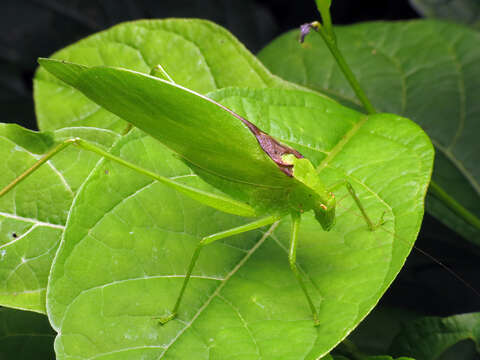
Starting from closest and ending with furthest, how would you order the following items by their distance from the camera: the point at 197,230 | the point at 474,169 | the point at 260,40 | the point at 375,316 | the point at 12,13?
the point at 197,230
the point at 375,316
the point at 474,169
the point at 12,13
the point at 260,40

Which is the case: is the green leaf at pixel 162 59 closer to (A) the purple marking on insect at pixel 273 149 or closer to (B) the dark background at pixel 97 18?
(A) the purple marking on insect at pixel 273 149

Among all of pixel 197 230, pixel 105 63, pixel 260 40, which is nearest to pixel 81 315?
pixel 197 230

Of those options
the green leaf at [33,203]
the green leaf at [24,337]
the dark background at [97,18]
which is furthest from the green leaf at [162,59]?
the dark background at [97,18]

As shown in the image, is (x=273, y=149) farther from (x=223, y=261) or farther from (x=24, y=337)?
(x=24, y=337)

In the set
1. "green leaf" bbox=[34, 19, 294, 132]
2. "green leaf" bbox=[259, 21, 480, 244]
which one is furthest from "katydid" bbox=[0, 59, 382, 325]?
"green leaf" bbox=[259, 21, 480, 244]

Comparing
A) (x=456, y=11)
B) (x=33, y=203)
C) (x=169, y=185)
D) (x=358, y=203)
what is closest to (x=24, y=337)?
(x=33, y=203)

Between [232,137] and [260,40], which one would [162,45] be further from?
[260,40]
